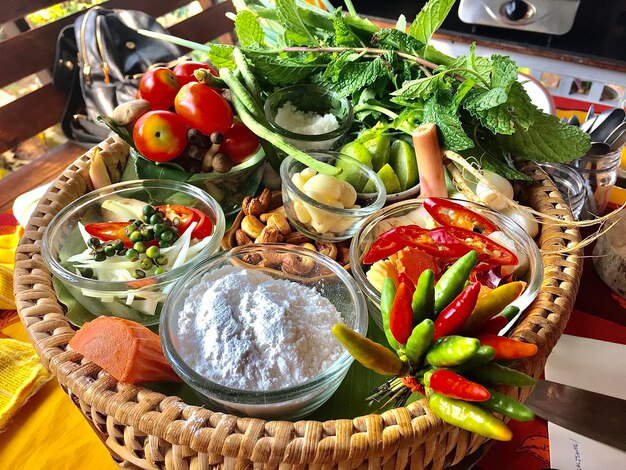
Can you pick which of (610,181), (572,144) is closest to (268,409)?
(572,144)

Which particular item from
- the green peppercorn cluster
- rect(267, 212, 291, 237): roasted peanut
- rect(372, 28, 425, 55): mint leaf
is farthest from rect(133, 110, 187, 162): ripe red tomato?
rect(372, 28, 425, 55): mint leaf

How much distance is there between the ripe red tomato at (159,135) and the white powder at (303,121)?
221 mm

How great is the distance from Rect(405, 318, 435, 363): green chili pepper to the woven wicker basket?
60mm

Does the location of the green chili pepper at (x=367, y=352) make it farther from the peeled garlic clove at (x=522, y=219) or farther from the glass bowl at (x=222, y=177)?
the glass bowl at (x=222, y=177)

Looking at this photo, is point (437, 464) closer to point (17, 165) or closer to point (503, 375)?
point (503, 375)

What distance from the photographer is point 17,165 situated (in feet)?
8.44

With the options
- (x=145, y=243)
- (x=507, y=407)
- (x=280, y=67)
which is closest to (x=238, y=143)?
(x=280, y=67)

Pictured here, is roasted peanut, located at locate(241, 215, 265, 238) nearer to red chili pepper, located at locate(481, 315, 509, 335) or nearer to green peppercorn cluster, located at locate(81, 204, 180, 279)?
green peppercorn cluster, located at locate(81, 204, 180, 279)

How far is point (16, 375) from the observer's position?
0.92 m

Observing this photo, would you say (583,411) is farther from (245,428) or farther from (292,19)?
(292,19)

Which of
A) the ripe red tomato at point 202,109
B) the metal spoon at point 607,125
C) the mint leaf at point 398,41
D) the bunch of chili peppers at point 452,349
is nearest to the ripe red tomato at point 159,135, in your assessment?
the ripe red tomato at point 202,109

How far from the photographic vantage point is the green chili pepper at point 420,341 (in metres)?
0.59

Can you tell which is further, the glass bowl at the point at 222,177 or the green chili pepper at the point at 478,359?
the glass bowl at the point at 222,177

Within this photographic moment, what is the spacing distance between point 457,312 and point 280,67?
0.73m
